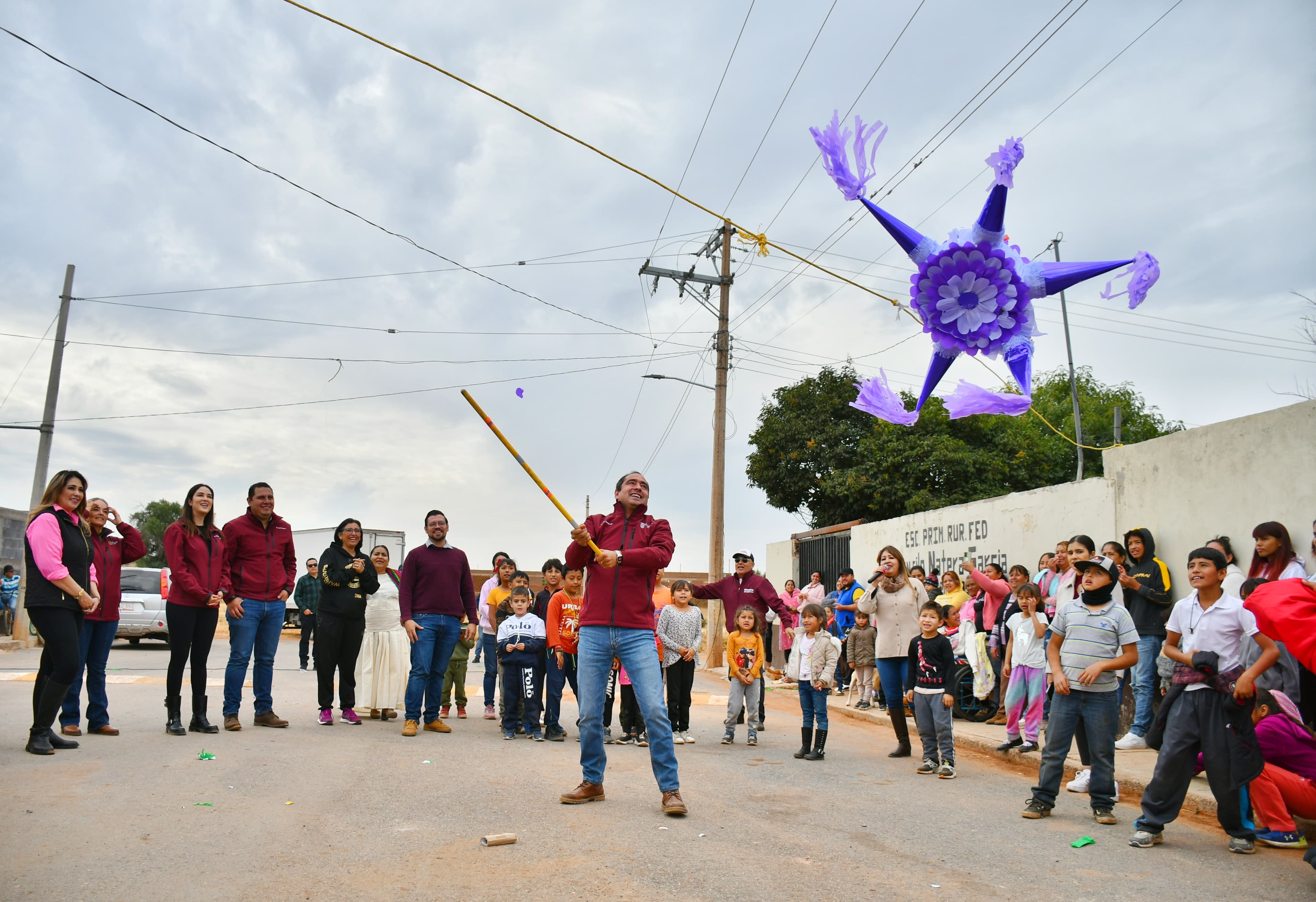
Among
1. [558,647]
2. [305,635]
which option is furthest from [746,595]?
[305,635]

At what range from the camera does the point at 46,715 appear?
20.7ft

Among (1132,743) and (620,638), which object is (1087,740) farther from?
(1132,743)

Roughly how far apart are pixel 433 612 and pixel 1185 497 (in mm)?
7363

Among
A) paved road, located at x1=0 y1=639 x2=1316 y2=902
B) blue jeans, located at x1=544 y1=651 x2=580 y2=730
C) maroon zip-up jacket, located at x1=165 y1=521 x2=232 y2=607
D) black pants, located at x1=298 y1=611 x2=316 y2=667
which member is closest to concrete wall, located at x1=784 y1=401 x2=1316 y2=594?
paved road, located at x1=0 y1=639 x2=1316 y2=902

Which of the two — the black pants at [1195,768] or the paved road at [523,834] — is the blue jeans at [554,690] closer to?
the paved road at [523,834]

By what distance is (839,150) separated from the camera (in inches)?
222

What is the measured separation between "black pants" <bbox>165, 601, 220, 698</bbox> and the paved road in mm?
424

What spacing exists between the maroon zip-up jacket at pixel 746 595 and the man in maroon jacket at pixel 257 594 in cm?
382

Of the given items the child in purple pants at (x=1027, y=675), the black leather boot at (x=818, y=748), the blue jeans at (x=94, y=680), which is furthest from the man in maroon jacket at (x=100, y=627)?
the child in purple pants at (x=1027, y=675)

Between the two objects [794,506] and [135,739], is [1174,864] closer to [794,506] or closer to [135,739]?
[135,739]

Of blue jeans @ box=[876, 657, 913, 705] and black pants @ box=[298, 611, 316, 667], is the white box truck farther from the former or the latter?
blue jeans @ box=[876, 657, 913, 705]

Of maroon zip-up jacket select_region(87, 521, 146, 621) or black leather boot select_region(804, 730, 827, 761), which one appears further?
black leather boot select_region(804, 730, 827, 761)

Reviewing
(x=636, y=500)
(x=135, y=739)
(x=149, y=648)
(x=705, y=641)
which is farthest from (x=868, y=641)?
(x=149, y=648)

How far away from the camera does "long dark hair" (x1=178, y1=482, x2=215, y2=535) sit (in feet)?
24.9
